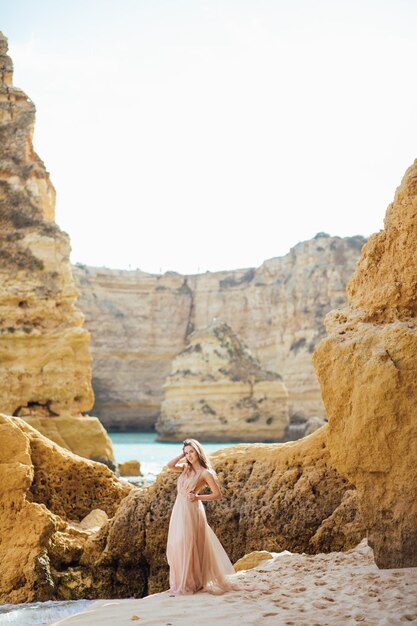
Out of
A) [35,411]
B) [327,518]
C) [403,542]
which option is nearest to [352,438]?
[403,542]

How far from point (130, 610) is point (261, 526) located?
7.80 feet

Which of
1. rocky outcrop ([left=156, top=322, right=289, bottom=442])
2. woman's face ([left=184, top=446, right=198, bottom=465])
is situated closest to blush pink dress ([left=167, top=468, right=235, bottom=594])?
woman's face ([left=184, top=446, right=198, bottom=465])

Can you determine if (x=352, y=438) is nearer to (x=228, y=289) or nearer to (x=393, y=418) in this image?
(x=393, y=418)

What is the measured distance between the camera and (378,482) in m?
4.68

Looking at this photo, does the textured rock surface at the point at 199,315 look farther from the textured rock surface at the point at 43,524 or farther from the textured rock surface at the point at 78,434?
the textured rock surface at the point at 43,524

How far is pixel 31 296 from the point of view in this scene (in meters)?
16.5

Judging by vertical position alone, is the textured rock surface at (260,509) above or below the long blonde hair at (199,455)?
below

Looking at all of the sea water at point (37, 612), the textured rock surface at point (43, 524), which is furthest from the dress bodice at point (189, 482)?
the textured rock surface at point (43, 524)

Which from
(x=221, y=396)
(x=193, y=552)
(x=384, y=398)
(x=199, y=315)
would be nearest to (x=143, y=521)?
(x=193, y=552)

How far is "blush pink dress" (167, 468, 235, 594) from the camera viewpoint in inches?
194

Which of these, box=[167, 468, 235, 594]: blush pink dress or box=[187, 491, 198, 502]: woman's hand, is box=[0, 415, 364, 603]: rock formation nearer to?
box=[167, 468, 235, 594]: blush pink dress

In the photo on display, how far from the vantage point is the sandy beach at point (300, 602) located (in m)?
3.76

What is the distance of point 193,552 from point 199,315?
48140 millimetres

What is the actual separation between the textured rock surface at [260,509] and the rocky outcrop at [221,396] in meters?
28.1
